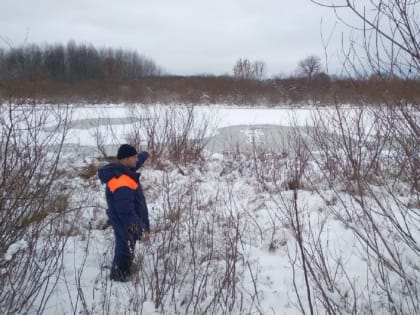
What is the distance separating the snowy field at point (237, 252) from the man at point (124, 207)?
0.43 feet

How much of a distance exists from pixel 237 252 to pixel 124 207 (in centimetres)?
110

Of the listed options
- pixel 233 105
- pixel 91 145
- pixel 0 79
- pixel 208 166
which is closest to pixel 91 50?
pixel 233 105

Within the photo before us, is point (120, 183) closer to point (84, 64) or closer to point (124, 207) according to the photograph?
point (124, 207)

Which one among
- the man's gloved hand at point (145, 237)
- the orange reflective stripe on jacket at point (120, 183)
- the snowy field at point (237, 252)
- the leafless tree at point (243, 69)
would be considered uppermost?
the leafless tree at point (243, 69)

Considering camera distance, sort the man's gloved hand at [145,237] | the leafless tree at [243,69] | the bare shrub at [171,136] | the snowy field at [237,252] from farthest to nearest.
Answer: the leafless tree at [243,69]
the bare shrub at [171,136]
the man's gloved hand at [145,237]
the snowy field at [237,252]

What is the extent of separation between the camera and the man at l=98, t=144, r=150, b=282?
2.53 m

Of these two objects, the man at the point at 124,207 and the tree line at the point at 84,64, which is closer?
the man at the point at 124,207

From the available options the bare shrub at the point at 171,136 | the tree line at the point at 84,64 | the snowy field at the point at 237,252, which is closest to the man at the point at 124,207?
the snowy field at the point at 237,252

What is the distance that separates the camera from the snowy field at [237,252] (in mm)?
2203

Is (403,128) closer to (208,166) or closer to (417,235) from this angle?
(417,235)

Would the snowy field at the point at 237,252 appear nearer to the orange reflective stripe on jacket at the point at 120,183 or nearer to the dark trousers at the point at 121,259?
the dark trousers at the point at 121,259

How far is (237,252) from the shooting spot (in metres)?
2.63

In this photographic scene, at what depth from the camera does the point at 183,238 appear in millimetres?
3361

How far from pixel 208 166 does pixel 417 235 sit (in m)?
4.51
